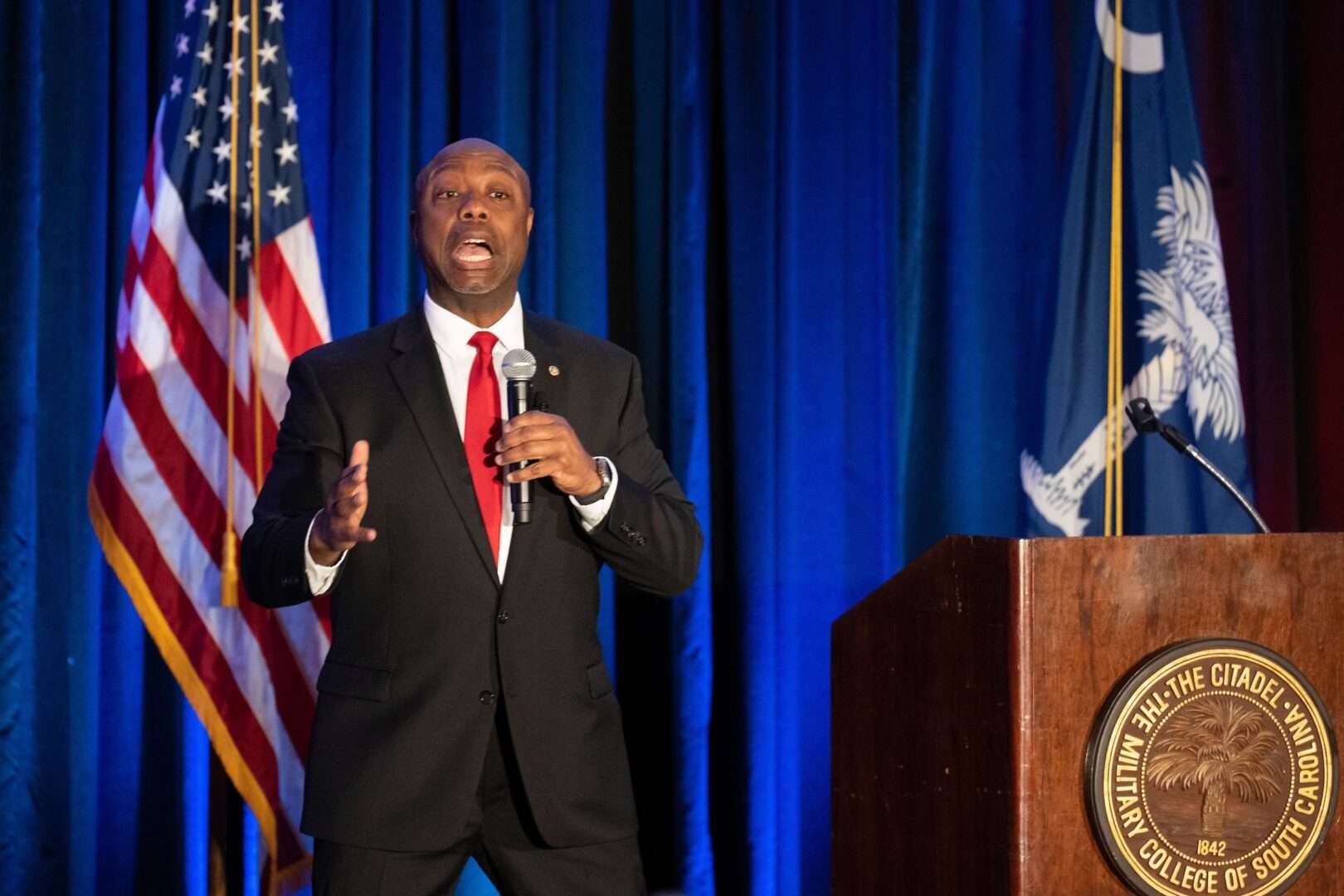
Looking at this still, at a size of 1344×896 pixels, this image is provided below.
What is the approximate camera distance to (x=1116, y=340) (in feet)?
12.4

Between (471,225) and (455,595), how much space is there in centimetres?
62

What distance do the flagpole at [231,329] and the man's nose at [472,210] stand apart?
1158mm

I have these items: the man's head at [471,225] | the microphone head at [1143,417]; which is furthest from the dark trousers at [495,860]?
the microphone head at [1143,417]

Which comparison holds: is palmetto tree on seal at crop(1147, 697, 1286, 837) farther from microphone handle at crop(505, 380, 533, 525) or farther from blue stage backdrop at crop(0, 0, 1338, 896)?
blue stage backdrop at crop(0, 0, 1338, 896)

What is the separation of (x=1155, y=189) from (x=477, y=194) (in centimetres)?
229

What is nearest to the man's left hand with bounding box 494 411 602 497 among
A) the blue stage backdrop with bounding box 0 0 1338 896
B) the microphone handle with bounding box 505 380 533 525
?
the microphone handle with bounding box 505 380 533 525

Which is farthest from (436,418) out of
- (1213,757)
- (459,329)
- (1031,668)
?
(1213,757)

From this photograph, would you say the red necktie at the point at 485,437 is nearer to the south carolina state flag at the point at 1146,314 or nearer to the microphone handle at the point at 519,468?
the microphone handle at the point at 519,468

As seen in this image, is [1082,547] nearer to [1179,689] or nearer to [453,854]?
[1179,689]

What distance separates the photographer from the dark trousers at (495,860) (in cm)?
207

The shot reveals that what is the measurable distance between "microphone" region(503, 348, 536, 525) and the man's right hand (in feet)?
0.68

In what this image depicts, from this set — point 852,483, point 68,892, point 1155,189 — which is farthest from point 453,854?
point 1155,189

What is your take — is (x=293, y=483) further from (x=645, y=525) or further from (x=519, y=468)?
(x=645, y=525)

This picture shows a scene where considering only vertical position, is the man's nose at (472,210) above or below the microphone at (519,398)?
above
